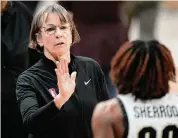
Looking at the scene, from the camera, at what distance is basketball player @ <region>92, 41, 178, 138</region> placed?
2.55 meters

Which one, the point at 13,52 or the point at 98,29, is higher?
the point at 98,29

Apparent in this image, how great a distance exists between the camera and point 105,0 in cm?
354

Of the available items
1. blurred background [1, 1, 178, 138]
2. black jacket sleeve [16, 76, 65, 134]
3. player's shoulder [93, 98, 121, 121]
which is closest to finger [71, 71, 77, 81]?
black jacket sleeve [16, 76, 65, 134]

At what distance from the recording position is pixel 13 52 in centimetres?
346

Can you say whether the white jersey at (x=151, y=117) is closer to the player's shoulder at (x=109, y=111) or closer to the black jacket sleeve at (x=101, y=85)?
the player's shoulder at (x=109, y=111)

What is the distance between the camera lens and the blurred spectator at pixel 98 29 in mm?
3377

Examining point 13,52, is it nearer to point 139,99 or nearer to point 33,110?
point 33,110

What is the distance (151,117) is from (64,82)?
1.60 ft

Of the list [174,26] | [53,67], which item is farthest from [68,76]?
[174,26]

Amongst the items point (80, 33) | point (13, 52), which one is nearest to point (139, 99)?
point (80, 33)

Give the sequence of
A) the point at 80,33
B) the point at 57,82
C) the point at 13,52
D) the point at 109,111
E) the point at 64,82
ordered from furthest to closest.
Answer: the point at 13,52 < the point at 80,33 < the point at 57,82 < the point at 64,82 < the point at 109,111

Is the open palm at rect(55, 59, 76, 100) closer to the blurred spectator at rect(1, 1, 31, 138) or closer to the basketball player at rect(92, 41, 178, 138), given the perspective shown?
the basketball player at rect(92, 41, 178, 138)

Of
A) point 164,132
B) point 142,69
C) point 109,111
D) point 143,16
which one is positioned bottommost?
point 164,132

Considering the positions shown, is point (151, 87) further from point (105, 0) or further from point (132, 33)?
point (132, 33)
